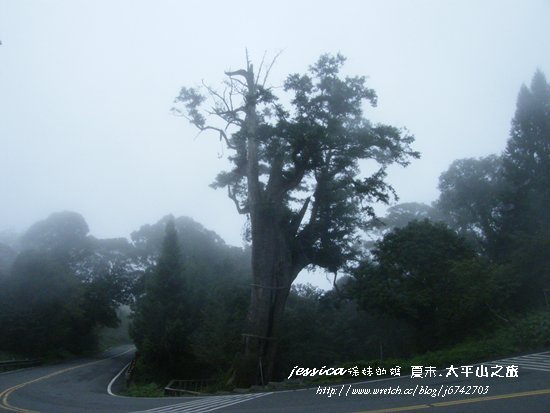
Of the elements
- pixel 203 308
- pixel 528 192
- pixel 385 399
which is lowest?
pixel 385 399

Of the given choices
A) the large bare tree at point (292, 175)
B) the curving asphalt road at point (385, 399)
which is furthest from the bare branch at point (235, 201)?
the curving asphalt road at point (385, 399)

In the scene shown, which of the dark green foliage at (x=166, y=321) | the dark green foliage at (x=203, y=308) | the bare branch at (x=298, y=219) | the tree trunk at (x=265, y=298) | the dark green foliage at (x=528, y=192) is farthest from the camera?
the dark green foliage at (x=166, y=321)

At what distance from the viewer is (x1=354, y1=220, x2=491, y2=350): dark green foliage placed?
2212cm

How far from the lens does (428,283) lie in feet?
79.7

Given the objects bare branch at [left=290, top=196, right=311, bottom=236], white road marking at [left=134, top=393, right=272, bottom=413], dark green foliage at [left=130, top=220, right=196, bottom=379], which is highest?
bare branch at [left=290, top=196, right=311, bottom=236]

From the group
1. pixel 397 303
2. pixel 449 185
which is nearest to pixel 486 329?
pixel 397 303

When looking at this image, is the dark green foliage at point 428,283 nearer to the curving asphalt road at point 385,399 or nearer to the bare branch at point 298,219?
the bare branch at point 298,219

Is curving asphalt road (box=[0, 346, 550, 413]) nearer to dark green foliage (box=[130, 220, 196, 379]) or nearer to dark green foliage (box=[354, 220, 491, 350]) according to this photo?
dark green foliage (box=[354, 220, 491, 350])

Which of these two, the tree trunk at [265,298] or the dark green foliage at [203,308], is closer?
the tree trunk at [265,298]

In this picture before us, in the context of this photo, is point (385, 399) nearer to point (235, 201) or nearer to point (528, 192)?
point (235, 201)

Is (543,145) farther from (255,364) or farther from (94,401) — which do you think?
(94,401)

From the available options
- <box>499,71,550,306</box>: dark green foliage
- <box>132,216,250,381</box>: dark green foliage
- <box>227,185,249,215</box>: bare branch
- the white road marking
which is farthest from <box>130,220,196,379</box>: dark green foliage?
the white road marking

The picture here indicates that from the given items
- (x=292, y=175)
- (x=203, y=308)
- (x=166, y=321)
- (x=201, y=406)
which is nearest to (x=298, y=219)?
(x=292, y=175)

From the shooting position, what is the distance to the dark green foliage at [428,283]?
22125mm
